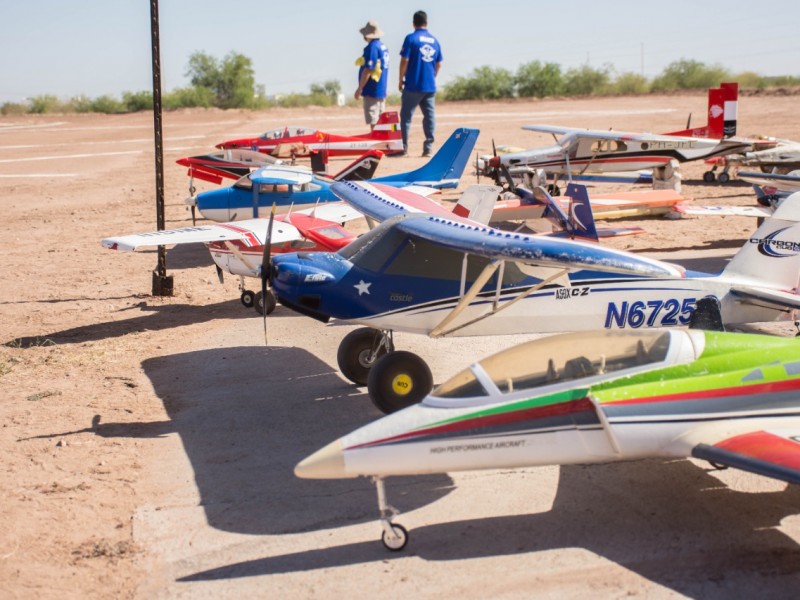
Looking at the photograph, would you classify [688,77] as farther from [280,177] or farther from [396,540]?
[396,540]

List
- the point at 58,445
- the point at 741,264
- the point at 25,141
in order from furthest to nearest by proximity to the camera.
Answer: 1. the point at 25,141
2. the point at 741,264
3. the point at 58,445

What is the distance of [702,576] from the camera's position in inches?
259

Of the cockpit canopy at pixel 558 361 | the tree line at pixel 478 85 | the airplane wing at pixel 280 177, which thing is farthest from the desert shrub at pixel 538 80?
the cockpit canopy at pixel 558 361

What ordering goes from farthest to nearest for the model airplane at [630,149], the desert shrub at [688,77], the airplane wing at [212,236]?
the desert shrub at [688,77], the model airplane at [630,149], the airplane wing at [212,236]

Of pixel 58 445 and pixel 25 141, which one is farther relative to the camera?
pixel 25 141

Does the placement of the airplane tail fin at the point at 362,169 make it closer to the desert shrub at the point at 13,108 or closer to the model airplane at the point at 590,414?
the model airplane at the point at 590,414

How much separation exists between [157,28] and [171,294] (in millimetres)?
4168

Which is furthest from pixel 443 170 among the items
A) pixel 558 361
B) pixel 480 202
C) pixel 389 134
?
pixel 558 361

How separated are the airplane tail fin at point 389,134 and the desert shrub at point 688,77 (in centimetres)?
3864

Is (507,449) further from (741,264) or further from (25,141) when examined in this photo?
(25,141)

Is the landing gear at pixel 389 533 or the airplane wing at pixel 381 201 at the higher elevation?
the airplane wing at pixel 381 201

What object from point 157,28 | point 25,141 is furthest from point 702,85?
point 157,28

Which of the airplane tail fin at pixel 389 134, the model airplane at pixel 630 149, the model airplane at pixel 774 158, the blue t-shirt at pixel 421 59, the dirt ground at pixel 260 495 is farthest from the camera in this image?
the blue t-shirt at pixel 421 59

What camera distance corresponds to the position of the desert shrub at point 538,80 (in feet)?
199
